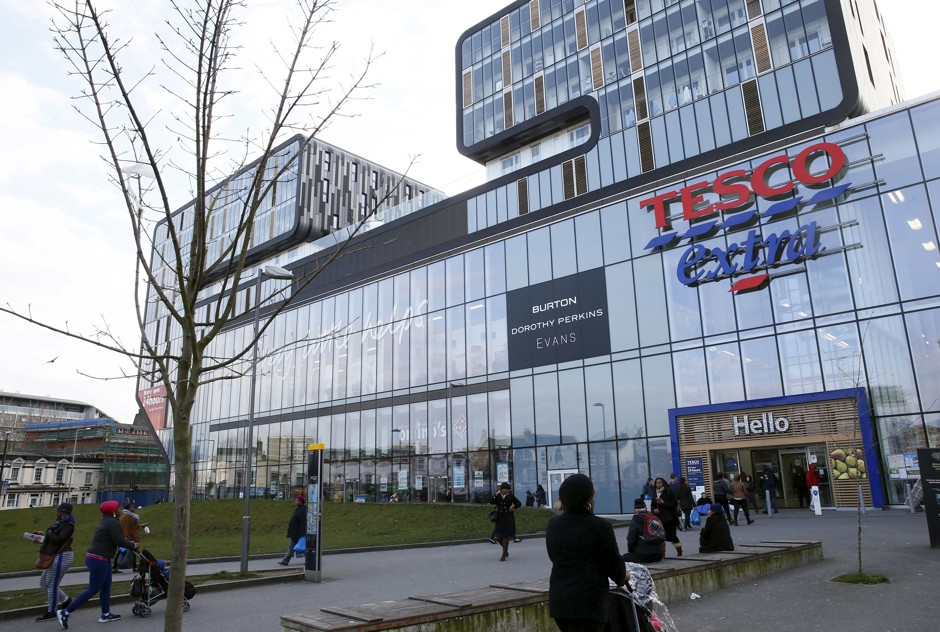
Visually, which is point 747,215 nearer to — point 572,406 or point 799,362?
point 799,362

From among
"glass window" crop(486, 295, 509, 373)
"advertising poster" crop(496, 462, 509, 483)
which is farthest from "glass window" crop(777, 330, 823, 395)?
"advertising poster" crop(496, 462, 509, 483)

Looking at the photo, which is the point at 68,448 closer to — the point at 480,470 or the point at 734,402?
the point at 480,470

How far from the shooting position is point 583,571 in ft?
14.4

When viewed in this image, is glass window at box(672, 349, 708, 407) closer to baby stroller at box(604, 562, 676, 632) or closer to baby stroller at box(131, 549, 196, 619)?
baby stroller at box(131, 549, 196, 619)

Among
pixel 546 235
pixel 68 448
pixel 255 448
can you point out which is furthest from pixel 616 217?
pixel 68 448

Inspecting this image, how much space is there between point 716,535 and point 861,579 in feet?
7.11

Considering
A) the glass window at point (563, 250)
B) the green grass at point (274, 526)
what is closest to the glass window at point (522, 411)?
the green grass at point (274, 526)

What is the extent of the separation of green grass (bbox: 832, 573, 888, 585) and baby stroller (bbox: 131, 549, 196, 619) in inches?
383

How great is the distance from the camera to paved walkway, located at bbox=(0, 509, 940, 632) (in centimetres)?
769

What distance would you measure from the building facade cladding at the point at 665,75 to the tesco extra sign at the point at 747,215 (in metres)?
1.71

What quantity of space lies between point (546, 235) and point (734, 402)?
13816mm

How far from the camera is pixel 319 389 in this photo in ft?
161

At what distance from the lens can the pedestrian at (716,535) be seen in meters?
11.0

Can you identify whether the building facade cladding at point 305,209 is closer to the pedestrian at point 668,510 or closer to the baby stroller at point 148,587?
the pedestrian at point 668,510
